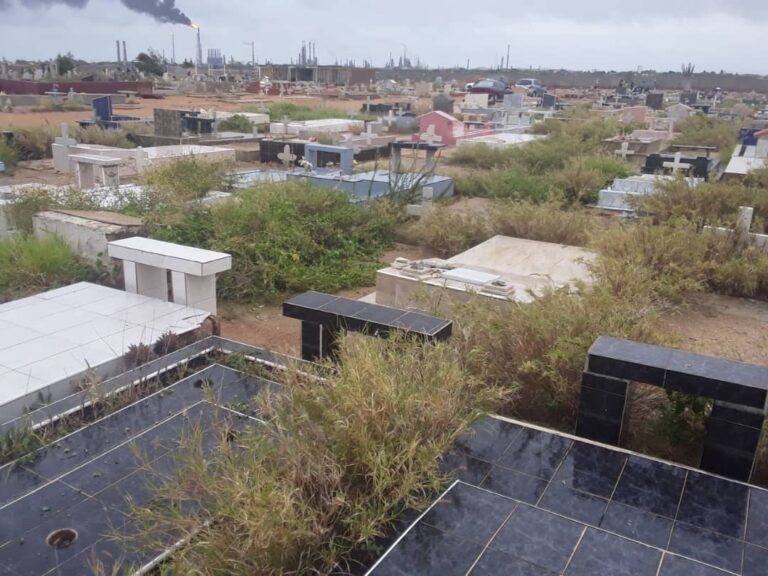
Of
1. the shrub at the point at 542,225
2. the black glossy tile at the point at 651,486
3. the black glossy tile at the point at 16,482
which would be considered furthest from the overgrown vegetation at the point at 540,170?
the black glossy tile at the point at 16,482

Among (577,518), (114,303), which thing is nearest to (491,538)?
(577,518)

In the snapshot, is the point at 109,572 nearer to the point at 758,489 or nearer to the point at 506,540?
the point at 506,540

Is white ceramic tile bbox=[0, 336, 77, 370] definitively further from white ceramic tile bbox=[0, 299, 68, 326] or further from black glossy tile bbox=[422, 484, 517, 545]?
black glossy tile bbox=[422, 484, 517, 545]

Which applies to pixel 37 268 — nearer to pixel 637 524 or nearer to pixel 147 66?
pixel 637 524

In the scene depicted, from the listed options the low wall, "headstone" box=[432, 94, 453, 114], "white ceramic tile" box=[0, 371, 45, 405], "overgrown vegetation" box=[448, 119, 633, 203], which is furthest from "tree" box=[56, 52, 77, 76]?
"white ceramic tile" box=[0, 371, 45, 405]

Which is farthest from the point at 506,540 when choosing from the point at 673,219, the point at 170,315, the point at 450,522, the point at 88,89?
the point at 88,89

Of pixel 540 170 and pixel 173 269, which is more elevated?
pixel 173 269

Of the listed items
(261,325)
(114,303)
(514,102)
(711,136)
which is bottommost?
(261,325)
